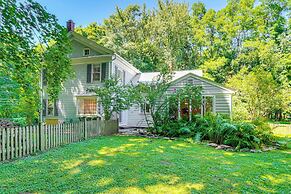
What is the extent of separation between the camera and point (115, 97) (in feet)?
37.1

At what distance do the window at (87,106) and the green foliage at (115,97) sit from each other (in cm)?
390

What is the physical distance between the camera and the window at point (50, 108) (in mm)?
15325

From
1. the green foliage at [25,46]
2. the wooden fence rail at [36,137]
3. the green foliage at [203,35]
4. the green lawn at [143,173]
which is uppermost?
the green foliage at [203,35]

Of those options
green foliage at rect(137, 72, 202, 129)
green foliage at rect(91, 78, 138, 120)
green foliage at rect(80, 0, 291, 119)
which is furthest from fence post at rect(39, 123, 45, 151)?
green foliage at rect(80, 0, 291, 119)

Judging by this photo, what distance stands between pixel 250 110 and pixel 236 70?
11.8m

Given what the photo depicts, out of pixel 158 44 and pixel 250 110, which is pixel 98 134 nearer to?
pixel 250 110

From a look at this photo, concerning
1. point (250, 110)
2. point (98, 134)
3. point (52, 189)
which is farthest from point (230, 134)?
point (250, 110)

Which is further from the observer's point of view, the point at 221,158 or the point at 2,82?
the point at 221,158

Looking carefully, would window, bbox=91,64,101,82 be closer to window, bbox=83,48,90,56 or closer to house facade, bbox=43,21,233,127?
house facade, bbox=43,21,233,127

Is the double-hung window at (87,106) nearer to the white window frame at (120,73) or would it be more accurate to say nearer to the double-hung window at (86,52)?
the white window frame at (120,73)

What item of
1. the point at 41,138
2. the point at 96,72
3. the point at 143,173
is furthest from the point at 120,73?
the point at 143,173

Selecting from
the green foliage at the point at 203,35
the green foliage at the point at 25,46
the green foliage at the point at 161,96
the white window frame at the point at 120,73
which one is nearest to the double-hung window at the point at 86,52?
the white window frame at the point at 120,73

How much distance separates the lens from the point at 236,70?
26516 millimetres

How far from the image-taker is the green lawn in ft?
11.8
